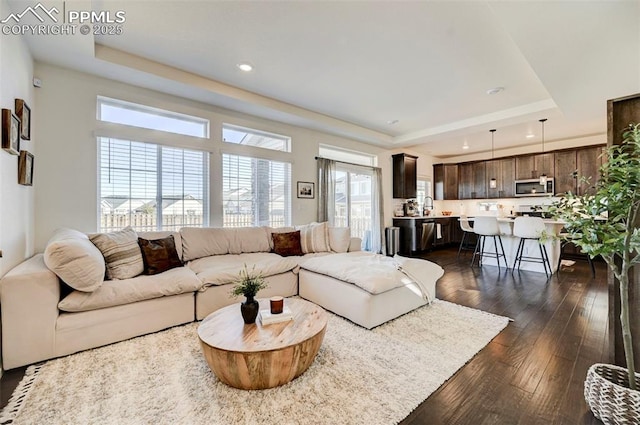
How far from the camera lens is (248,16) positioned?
238 cm

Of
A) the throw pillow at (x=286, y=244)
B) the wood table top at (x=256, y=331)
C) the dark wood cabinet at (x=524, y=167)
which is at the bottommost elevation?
the wood table top at (x=256, y=331)

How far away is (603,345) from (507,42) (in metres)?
2.90

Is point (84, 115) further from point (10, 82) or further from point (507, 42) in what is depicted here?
point (507, 42)

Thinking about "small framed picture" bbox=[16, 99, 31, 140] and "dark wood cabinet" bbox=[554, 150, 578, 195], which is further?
"dark wood cabinet" bbox=[554, 150, 578, 195]

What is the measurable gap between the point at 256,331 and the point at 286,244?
2226 mm

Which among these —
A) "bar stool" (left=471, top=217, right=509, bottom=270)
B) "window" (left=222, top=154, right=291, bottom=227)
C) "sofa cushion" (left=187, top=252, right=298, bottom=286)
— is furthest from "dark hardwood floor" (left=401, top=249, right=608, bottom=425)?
"window" (left=222, top=154, right=291, bottom=227)

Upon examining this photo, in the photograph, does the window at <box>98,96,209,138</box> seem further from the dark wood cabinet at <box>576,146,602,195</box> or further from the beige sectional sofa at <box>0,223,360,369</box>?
the dark wood cabinet at <box>576,146,602,195</box>

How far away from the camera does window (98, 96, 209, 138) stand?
3357 mm

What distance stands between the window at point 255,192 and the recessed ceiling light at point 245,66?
4.60ft

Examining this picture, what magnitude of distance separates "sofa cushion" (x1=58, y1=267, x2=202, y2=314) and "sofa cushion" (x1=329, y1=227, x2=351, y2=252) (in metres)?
2.16

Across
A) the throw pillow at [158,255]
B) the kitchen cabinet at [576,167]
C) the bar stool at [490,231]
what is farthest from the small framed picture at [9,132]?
the kitchen cabinet at [576,167]

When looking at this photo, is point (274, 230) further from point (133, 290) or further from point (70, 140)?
point (70, 140)

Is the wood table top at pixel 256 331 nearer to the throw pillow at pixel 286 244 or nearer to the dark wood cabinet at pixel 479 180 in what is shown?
the throw pillow at pixel 286 244

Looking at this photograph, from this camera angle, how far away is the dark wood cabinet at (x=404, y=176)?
683 cm
